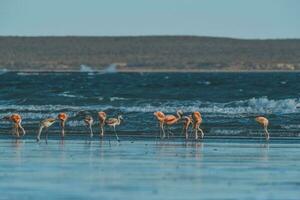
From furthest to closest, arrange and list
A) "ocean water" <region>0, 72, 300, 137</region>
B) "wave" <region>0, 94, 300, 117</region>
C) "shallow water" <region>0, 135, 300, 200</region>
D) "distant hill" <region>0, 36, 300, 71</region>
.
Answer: "distant hill" <region>0, 36, 300, 71</region> < "wave" <region>0, 94, 300, 117</region> < "ocean water" <region>0, 72, 300, 137</region> < "shallow water" <region>0, 135, 300, 200</region>

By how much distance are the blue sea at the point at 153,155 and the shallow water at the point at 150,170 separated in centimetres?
1

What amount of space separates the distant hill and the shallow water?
102500mm

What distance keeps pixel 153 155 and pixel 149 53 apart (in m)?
114

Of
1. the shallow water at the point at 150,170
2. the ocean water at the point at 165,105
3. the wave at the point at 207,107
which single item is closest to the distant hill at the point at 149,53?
the ocean water at the point at 165,105

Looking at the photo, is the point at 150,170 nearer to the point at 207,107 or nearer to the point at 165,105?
the point at 207,107

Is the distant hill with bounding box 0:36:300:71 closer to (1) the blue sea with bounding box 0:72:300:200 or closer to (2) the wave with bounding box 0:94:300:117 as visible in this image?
(2) the wave with bounding box 0:94:300:117

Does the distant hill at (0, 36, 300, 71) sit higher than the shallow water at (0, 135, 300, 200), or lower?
higher

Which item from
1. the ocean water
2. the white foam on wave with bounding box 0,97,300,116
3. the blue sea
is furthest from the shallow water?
the white foam on wave with bounding box 0,97,300,116

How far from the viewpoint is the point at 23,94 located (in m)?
49.1

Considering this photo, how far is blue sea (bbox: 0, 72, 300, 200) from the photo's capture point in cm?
1612

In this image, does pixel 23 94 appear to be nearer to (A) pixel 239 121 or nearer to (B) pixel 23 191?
(A) pixel 239 121

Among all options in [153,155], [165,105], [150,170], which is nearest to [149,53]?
[165,105]

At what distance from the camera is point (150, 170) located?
736 inches

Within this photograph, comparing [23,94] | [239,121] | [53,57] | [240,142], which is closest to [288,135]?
[240,142]
